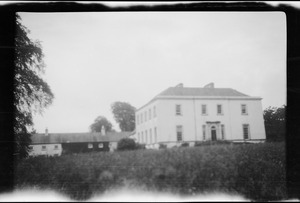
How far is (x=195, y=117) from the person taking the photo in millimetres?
17328

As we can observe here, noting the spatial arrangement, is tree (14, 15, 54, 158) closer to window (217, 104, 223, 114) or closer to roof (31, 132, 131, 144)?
roof (31, 132, 131, 144)

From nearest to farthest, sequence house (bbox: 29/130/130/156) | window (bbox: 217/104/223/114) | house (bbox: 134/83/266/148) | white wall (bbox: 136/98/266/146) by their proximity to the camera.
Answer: house (bbox: 29/130/130/156) → house (bbox: 134/83/266/148) → white wall (bbox: 136/98/266/146) → window (bbox: 217/104/223/114)

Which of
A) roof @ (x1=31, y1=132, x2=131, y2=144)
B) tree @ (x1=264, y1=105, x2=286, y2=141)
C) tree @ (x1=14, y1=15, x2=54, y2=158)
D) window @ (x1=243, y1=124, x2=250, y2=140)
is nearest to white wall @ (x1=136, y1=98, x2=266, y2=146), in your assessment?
window @ (x1=243, y1=124, x2=250, y2=140)

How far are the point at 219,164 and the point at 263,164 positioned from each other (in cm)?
136

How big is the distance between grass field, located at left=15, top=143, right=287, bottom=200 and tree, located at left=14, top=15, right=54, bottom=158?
3.16ft

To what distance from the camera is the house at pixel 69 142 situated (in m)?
8.30

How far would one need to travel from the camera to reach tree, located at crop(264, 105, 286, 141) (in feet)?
24.3

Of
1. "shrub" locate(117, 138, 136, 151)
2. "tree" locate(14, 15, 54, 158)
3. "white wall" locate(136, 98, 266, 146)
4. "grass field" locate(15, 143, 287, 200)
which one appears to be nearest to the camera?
"grass field" locate(15, 143, 287, 200)

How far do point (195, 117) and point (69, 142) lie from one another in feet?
28.0

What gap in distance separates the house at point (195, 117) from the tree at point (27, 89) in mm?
8022

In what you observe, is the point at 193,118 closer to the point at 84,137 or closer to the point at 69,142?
the point at 69,142

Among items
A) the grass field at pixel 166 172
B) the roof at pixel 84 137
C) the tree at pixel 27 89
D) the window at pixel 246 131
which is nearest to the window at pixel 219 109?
the window at pixel 246 131

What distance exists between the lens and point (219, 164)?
8297 millimetres

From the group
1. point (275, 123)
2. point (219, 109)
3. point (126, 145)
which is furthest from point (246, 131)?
point (275, 123)
